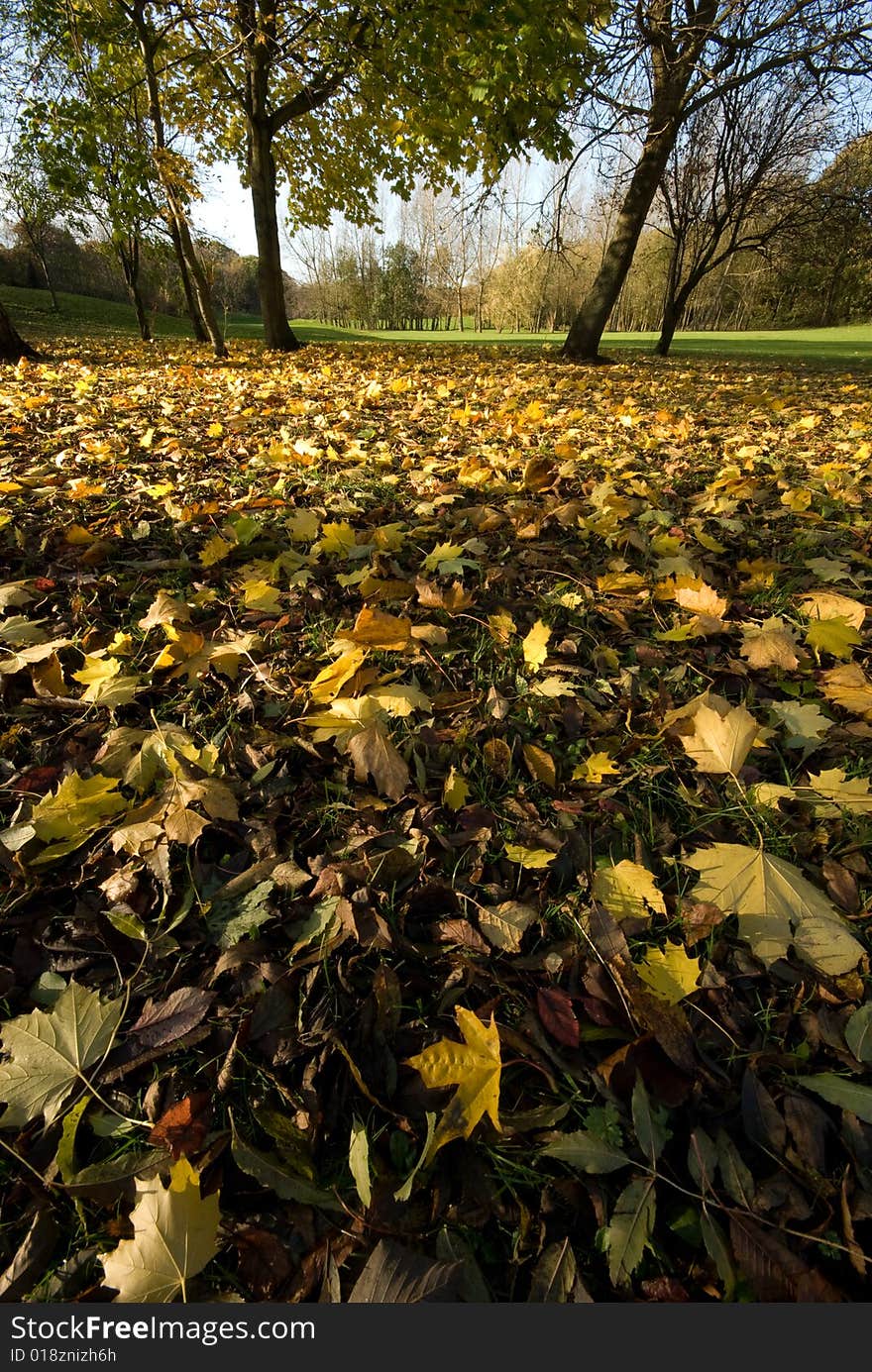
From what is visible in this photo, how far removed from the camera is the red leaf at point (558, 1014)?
2.99ft

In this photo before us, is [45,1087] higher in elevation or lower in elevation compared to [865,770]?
lower

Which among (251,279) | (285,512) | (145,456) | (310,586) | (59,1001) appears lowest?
(59,1001)

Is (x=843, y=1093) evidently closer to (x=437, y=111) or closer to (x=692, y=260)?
(x=437, y=111)

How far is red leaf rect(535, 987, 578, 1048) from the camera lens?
0.91 m

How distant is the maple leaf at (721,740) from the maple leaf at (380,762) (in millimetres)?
656

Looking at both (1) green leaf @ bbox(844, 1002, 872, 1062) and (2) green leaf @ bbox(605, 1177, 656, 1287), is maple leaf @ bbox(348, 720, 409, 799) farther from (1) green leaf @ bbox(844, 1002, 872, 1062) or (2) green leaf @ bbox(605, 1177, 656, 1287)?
(1) green leaf @ bbox(844, 1002, 872, 1062)

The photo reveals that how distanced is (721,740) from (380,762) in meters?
0.76

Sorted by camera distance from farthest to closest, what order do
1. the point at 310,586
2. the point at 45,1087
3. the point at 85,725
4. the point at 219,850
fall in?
the point at 310,586, the point at 85,725, the point at 219,850, the point at 45,1087

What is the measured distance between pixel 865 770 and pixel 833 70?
1148 cm

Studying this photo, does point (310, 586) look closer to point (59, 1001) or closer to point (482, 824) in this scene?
point (482, 824)

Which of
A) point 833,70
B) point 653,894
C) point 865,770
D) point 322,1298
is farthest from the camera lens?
point 833,70

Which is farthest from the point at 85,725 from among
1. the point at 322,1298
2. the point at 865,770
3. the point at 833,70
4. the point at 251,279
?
the point at 251,279

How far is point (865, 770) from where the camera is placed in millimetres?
1352

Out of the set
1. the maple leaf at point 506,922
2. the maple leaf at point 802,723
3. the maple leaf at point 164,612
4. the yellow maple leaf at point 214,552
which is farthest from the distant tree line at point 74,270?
the maple leaf at point 506,922
